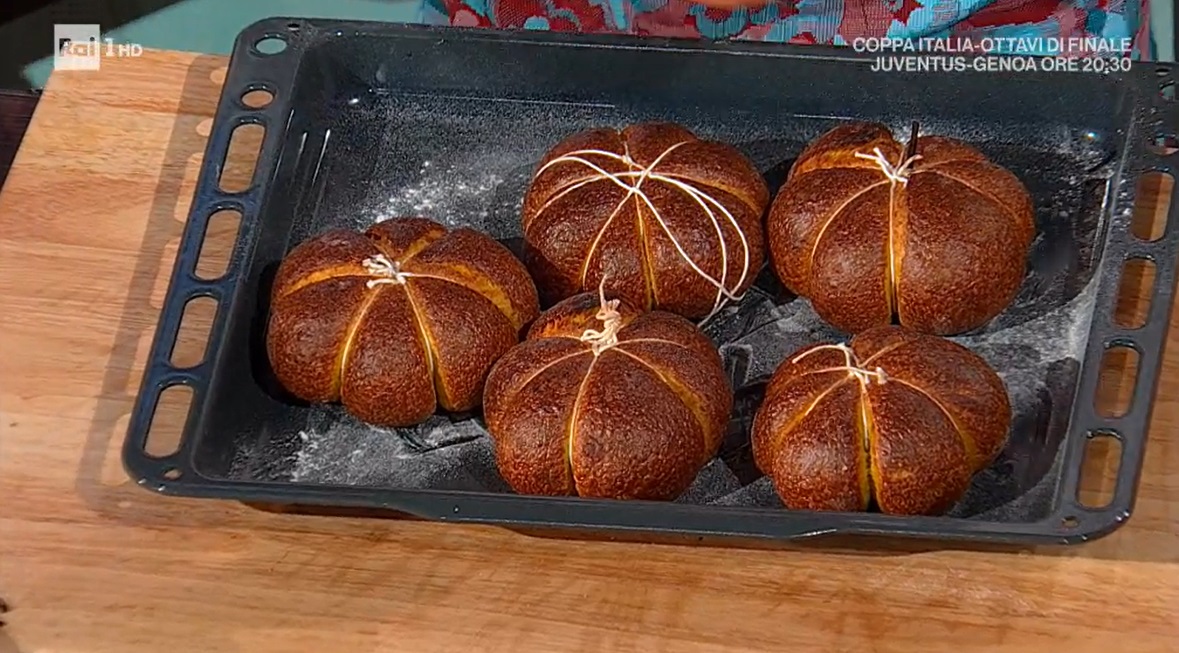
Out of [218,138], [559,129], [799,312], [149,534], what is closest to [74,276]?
[218,138]

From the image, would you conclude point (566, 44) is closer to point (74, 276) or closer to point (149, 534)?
point (74, 276)

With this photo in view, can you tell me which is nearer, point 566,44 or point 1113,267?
point 1113,267

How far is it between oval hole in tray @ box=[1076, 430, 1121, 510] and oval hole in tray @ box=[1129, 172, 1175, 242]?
0.29 meters

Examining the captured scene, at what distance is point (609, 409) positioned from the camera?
4.19ft

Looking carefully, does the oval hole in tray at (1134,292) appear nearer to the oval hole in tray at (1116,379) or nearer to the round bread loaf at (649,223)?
the oval hole in tray at (1116,379)

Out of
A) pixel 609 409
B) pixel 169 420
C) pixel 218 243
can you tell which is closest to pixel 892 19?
pixel 609 409

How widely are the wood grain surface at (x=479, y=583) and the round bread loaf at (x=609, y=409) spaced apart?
7 centimetres

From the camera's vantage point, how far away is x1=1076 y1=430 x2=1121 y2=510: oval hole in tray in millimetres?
1272

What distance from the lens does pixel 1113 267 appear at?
1.37m

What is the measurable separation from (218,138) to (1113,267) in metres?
1.00

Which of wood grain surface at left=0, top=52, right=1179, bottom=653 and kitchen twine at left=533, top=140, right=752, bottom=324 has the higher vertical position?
kitchen twine at left=533, top=140, right=752, bottom=324

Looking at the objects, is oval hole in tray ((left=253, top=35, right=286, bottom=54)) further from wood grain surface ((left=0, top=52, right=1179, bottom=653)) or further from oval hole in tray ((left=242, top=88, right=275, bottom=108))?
wood grain surface ((left=0, top=52, right=1179, bottom=653))

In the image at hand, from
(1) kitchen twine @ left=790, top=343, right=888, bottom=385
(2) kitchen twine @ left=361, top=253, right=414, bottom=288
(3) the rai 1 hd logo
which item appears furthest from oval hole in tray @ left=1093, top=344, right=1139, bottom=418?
(3) the rai 1 hd logo

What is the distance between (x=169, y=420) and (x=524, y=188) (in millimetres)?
514
